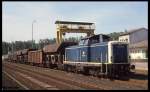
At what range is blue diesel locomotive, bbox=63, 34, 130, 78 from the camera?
26.1 meters

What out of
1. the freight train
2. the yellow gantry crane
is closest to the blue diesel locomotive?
the freight train

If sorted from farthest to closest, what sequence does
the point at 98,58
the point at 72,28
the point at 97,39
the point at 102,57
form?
the point at 72,28 < the point at 97,39 < the point at 98,58 < the point at 102,57

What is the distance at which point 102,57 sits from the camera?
27391 millimetres

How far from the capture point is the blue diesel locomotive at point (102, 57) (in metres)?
26.1

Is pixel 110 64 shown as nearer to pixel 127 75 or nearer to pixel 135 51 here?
pixel 127 75

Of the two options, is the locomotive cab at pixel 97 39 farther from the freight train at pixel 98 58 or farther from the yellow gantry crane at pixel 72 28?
the yellow gantry crane at pixel 72 28

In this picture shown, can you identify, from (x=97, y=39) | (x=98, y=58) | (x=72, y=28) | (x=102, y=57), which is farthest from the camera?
(x=72, y=28)

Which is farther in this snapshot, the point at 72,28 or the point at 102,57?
the point at 72,28

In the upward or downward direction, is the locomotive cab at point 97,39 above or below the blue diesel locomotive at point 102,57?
above

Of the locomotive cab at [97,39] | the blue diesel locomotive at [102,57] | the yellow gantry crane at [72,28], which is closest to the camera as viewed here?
the blue diesel locomotive at [102,57]

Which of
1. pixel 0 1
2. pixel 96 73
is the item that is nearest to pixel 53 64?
pixel 96 73

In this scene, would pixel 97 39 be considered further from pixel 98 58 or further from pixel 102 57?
pixel 102 57

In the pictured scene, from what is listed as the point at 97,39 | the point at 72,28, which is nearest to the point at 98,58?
the point at 97,39

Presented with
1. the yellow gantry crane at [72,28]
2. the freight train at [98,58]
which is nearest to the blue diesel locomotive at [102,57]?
the freight train at [98,58]
